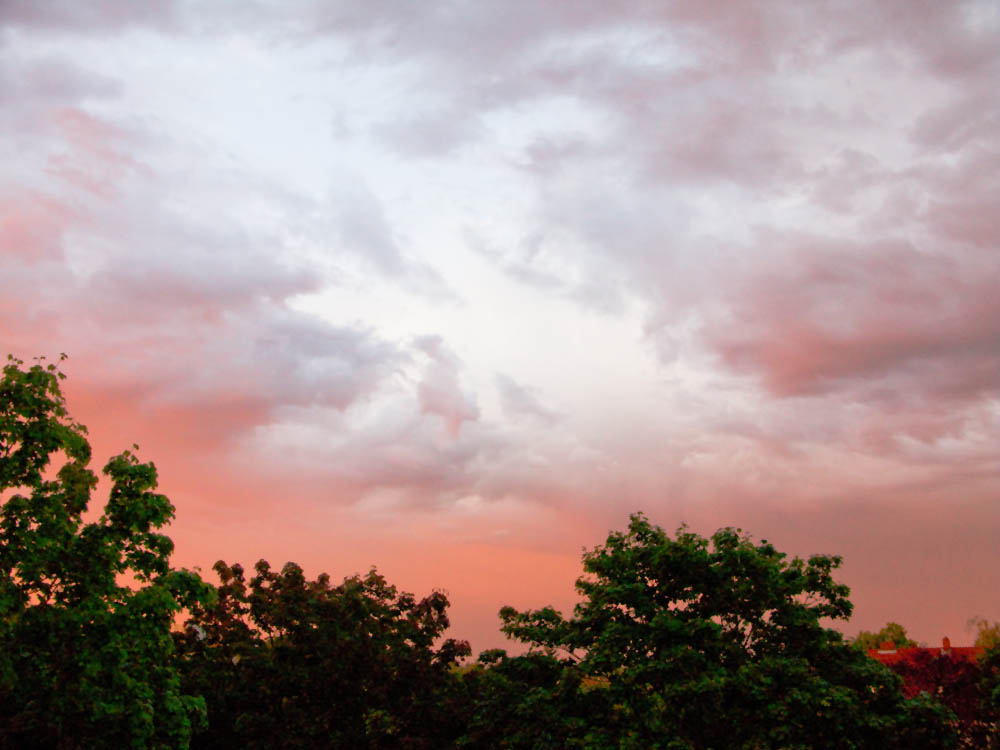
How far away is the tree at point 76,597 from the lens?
24.9 meters

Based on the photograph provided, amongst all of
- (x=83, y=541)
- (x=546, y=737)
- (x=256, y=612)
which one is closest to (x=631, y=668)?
(x=546, y=737)

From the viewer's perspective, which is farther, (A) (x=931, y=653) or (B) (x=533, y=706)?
(A) (x=931, y=653)

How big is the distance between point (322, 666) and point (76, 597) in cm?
806

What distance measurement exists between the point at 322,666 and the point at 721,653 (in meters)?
12.3

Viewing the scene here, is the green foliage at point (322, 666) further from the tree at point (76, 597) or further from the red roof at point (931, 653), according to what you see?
the red roof at point (931, 653)

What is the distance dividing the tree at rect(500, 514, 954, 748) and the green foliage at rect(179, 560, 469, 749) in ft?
11.4

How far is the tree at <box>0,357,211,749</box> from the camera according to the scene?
81.6 ft

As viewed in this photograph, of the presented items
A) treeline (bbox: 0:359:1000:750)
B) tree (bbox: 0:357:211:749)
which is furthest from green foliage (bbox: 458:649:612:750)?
tree (bbox: 0:357:211:749)

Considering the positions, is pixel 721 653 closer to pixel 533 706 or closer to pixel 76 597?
pixel 533 706

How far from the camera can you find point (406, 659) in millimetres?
30688

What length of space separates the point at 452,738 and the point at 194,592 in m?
9.52

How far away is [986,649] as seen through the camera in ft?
94.0

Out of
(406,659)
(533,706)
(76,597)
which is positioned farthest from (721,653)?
(76,597)

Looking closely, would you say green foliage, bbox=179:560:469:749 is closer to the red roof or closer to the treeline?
the treeline
